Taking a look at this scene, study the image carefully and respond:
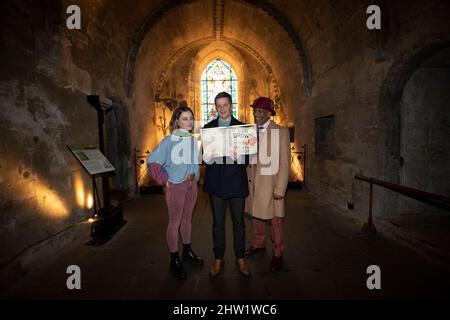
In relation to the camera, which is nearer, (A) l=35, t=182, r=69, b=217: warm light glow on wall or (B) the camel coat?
(B) the camel coat

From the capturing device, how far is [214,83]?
13664mm

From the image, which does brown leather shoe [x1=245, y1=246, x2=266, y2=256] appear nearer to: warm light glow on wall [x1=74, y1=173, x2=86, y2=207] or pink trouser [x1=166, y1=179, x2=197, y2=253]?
pink trouser [x1=166, y1=179, x2=197, y2=253]

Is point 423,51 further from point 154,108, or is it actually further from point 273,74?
point 154,108

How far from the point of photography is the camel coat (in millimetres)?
2816

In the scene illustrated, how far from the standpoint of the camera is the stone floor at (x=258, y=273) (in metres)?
2.66

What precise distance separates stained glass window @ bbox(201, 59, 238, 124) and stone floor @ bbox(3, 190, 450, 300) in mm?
9920

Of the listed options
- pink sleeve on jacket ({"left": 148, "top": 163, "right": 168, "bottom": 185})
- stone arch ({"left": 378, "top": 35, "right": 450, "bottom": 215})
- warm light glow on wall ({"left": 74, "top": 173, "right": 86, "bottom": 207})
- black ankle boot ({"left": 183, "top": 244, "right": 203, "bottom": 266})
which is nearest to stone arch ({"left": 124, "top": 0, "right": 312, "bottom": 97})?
stone arch ({"left": 378, "top": 35, "right": 450, "bottom": 215})

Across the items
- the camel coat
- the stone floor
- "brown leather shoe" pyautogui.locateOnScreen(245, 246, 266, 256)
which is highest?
the camel coat

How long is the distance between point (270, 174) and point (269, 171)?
39 millimetres

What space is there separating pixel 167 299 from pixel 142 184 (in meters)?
6.29

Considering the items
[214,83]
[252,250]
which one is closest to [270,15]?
[214,83]

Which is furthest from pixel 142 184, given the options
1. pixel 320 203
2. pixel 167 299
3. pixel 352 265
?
pixel 352 265

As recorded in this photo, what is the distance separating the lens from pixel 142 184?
27.6ft

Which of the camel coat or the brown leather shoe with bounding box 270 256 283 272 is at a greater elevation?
the camel coat
